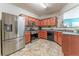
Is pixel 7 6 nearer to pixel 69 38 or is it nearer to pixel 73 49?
pixel 69 38

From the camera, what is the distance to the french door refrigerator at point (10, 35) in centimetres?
323

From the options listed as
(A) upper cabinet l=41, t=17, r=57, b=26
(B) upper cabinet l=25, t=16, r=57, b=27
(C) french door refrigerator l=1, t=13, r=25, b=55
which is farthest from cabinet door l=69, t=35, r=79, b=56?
(A) upper cabinet l=41, t=17, r=57, b=26

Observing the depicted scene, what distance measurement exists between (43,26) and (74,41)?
5.89 m

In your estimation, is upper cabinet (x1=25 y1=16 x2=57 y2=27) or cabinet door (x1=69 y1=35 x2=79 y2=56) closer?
cabinet door (x1=69 y1=35 x2=79 y2=56)

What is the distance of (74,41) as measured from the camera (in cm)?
266

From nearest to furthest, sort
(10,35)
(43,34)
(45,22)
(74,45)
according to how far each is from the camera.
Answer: (74,45) → (10,35) → (43,34) → (45,22)

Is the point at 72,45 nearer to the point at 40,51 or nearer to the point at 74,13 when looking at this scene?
the point at 40,51

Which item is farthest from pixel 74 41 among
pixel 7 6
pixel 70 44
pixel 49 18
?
pixel 49 18

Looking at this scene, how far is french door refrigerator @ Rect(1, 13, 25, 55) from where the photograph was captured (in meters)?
3.23

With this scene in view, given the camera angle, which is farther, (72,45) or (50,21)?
(50,21)

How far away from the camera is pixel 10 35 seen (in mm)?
3512

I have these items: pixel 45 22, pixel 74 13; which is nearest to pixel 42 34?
pixel 45 22

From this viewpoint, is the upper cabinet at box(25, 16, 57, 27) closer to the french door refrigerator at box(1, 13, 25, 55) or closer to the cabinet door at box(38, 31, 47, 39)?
the cabinet door at box(38, 31, 47, 39)

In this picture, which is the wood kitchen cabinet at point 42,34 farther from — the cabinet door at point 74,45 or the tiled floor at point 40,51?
the cabinet door at point 74,45
